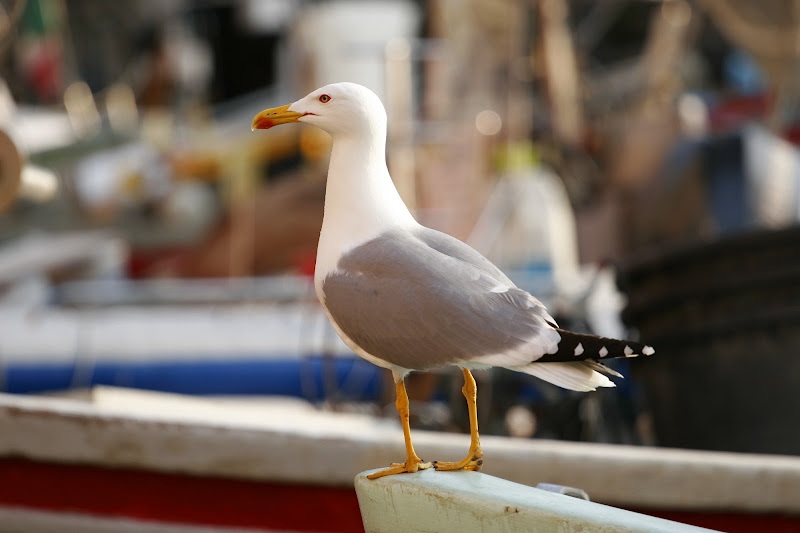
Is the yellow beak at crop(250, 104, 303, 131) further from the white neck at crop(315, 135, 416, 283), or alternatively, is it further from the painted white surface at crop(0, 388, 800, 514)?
the painted white surface at crop(0, 388, 800, 514)

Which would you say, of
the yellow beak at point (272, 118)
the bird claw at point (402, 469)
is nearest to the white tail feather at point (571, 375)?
the bird claw at point (402, 469)

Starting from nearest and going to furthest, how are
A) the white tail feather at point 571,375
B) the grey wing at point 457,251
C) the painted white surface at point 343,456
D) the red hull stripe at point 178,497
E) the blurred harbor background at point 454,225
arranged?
the white tail feather at point 571,375
the grey wing at point 457,251
the painted white surface at point 343,456
the red hull stripe at point 178,497
the blurred harbor background at point 454,225

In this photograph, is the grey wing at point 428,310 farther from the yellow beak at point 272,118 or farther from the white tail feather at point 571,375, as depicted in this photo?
the yellow beak at point 272,118

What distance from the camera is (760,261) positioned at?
8.91ft

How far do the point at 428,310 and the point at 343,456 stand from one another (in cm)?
86

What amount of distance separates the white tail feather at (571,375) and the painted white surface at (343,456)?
2.61 feet

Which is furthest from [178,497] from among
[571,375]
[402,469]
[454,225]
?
[454,225]

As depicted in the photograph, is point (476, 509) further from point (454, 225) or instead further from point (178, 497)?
point (454, 225)

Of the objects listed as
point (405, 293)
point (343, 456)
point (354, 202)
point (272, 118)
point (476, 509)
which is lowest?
point (343, 456)

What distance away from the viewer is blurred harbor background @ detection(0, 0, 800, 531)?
9.11 feet

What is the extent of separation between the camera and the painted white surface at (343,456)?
2084 mm

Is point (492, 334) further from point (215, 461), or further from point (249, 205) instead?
point (249, 205)

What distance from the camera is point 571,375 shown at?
1.33m

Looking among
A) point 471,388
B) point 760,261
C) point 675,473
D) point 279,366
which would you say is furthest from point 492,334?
point 279,366
